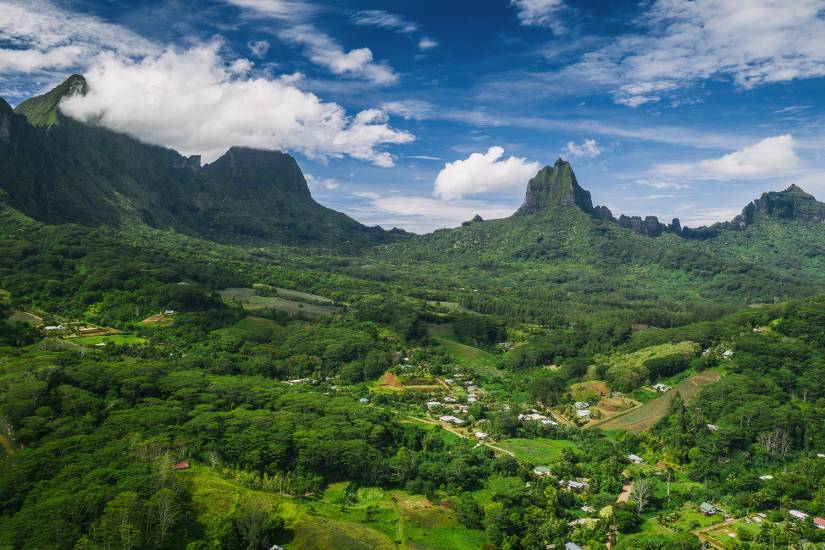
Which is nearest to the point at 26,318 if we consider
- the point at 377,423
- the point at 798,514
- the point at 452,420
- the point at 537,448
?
the point at 377,423

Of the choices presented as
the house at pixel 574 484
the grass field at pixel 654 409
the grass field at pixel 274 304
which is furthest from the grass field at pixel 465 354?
the house at pixel 574 484

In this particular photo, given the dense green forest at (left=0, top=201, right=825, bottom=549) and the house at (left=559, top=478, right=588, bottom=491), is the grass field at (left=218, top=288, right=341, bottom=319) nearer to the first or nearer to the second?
the dense green forest at (left=0, top=201, right=825, bottom=549)

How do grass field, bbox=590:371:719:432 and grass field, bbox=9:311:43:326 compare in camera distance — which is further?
grass field, bbox=9:311:43:326

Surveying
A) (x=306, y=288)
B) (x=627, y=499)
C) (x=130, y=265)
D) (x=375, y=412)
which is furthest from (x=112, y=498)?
(x=306, y=288)

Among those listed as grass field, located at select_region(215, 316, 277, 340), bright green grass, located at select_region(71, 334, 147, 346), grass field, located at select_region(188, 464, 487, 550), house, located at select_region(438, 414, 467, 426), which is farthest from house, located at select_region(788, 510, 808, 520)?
bright green grass, located at select_region(71, 334, 147, 346)

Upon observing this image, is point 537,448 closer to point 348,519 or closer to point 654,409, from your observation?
point 654,409

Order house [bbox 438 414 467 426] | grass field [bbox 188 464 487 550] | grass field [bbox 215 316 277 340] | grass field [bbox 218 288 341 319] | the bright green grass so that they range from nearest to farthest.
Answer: grass field [bbox 188 464 487 550], house [bbox 438 414 467 426], the bright green grass, grass field [bbox 215 316 277 340], grass field [bbox 218 288 341 319]
